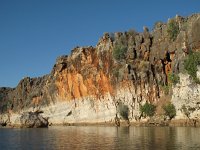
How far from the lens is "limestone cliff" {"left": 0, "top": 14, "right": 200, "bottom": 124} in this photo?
9862 cm

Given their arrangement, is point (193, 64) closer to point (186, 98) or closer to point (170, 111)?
point (186, 98)

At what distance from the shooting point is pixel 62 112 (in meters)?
145

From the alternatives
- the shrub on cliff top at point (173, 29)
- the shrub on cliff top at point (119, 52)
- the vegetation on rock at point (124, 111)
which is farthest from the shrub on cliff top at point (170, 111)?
the shrub on cliff top at point (119, 52)

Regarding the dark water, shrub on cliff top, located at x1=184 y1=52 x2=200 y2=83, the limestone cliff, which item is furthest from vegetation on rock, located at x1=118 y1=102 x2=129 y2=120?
the dark water

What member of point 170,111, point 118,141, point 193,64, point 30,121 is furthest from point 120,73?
point 118,141

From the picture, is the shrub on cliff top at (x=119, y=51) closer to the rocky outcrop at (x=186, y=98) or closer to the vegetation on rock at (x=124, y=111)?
the vegetation on rock at (x=124, y=111)

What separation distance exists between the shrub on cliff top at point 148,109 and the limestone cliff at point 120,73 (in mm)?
3438

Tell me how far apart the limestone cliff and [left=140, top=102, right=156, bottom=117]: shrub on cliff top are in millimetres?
3438

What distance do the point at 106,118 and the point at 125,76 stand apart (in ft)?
51.2

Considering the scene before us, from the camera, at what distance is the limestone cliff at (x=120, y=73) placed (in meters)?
98.6

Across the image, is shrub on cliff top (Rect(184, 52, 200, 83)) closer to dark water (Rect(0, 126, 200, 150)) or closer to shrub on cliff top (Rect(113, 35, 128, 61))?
dark water (Rect(0, 126, 200, 150))

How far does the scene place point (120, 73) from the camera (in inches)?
4535

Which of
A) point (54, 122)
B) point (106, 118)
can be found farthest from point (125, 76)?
point (54, 122)

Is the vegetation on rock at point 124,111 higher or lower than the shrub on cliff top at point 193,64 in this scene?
lower
